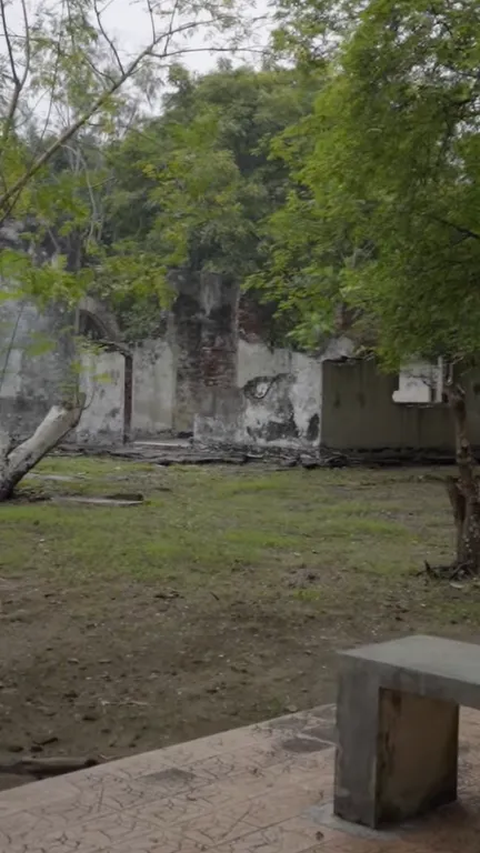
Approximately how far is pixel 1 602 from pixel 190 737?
2719 mm

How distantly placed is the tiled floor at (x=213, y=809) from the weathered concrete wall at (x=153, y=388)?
23.0m

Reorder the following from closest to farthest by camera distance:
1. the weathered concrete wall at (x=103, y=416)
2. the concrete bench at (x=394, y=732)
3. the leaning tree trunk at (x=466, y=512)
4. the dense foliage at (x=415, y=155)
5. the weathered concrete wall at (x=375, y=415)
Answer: the concrete bench at (x=394, y=732), the dense foliage at (x=415, y=155), the leaning tree trunk at (x=466, y=512), the weathered concrete wall at (x=375, y=415), the weathered concrete wall at (x=103, y=416)

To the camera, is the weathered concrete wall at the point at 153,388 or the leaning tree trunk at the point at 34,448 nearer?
the leaning tree trunk at the point at 34,448

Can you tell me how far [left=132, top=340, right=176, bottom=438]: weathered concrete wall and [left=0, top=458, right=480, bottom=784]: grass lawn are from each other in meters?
14.8

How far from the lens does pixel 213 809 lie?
3.18 metres

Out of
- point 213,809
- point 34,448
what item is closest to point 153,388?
point 34,448

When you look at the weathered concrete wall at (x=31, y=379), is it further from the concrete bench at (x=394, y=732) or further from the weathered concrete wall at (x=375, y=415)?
the concrete bench at (x=394, y=732)

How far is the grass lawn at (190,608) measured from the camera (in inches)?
185

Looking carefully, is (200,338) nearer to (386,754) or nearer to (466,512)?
(466,512)

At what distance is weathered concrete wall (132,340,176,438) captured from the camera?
1047 inches

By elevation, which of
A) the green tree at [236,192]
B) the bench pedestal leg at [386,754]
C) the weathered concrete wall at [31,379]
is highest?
the green tree at [236,192]

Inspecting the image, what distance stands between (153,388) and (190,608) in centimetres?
2039

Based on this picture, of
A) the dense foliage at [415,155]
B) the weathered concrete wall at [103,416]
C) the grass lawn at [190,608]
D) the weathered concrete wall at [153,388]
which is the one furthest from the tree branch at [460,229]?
the weathered concrete wall at [153,388]

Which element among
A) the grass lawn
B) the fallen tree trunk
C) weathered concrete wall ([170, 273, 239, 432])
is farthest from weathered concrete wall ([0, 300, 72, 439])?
the fallen tree trunk
